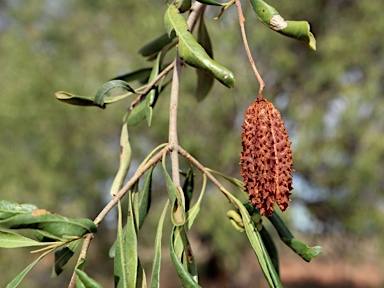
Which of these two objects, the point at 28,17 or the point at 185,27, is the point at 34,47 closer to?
the point at 28,17

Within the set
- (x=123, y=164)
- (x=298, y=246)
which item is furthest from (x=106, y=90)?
(x=298, y=246)

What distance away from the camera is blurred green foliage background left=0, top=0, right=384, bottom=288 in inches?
223

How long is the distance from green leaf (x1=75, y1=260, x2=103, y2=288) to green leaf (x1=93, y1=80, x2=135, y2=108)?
286mm

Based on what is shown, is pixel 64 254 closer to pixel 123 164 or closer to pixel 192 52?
pixel 123 164

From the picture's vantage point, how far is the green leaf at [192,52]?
2.10ft

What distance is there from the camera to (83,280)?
23.5 inches

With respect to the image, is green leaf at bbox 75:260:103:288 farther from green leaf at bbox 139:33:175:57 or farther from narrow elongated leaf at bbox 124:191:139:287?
green leaf at bbox 139:33:175:57

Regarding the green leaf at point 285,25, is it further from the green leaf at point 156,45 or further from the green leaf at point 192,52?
the green leaf at point 156,45

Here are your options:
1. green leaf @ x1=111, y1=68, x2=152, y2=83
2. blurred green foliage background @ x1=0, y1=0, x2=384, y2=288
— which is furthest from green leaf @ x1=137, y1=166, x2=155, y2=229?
blurred green foliage background @ x1=0, y1=0, x2=384, y2=288

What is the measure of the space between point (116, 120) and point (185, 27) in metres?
5.20

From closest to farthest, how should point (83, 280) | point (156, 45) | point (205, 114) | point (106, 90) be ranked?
point (83, 280), point (106, 90), point (156, 45), point (205, 114)

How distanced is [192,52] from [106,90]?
197mm

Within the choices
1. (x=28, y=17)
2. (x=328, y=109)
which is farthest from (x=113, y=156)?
(x=328, y=109)

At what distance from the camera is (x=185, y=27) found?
729mm
